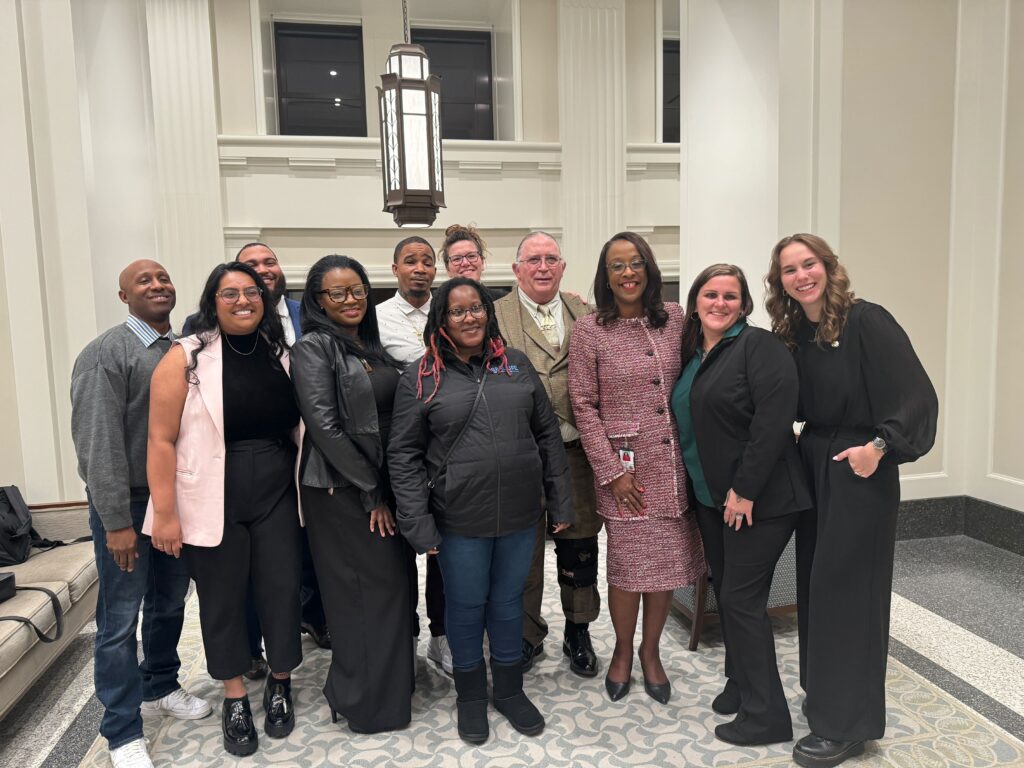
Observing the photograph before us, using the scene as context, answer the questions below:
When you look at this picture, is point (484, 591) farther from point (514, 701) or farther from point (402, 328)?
point (402, 328)

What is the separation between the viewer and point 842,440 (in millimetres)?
2107

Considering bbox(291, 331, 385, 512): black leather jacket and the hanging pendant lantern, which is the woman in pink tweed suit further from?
the hanging pendant lantern

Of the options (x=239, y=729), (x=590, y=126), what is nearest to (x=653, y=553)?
(x=239, y=729)

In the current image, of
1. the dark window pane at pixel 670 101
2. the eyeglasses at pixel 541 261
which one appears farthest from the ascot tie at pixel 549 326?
the dark window pane at pixel 670 101

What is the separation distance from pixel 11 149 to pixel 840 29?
15.6 feet

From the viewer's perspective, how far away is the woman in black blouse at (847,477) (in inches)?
79.7

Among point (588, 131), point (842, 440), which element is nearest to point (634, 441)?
point (842, 440)

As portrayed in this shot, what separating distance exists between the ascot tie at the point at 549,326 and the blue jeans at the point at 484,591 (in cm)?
78

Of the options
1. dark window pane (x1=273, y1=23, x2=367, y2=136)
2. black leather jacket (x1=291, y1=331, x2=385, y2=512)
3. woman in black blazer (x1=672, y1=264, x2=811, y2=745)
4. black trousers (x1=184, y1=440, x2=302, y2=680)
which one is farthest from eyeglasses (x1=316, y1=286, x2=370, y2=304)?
dark window pane (x1=273, y1=23, x2=367, y2=136)

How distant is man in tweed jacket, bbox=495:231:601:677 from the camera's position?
2.68 metres

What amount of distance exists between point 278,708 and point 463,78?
638cm

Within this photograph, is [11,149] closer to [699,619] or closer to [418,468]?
[418,468]

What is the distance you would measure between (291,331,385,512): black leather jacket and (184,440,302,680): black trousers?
164 millimetres

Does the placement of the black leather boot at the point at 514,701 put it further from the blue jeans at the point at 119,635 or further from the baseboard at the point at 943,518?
the baseboard at the point at 943,518
